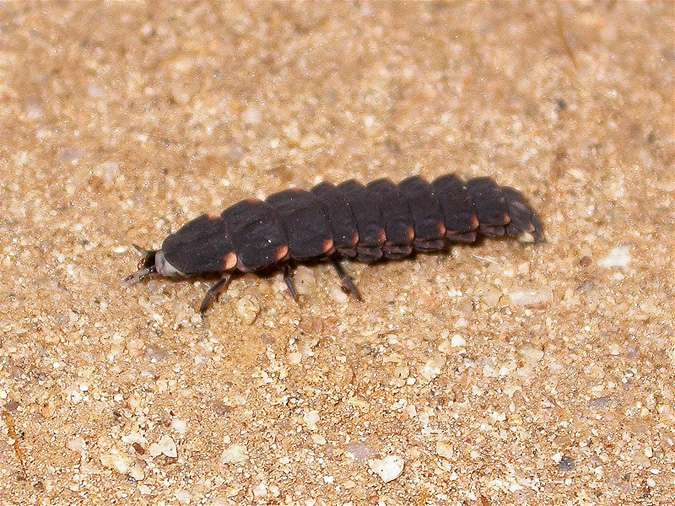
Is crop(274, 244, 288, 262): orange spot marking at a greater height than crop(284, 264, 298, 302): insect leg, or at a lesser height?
greater

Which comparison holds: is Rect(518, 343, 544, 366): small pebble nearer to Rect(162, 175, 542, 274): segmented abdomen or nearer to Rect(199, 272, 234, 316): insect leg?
Rect(162, 175, 542, 274): segmented abdomen

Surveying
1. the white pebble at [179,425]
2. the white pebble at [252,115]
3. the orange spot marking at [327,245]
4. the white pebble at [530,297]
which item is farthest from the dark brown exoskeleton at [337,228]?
the white pebble at [252,115]

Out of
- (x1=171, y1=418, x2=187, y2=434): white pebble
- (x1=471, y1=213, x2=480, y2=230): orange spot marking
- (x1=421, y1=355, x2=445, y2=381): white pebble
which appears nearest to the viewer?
(x1=171, y1=418, x2=187, y2=434): white pebble

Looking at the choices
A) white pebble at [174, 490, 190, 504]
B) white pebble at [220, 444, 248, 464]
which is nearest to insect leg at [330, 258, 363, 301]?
white pebble at [220, 444, 248, 464]

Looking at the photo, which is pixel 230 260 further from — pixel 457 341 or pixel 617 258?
pixel 617 258

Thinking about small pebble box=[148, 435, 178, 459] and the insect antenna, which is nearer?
small pebble box=[148, 435, 178, 459]

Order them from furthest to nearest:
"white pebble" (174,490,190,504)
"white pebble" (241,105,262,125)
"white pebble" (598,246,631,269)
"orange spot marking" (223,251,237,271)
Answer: "white pebble" (241,105,262,125), "white pebble" (598,246,631,269), "orange spot marking" (223,251,237,271), "white pebble" (174,490,190,504)

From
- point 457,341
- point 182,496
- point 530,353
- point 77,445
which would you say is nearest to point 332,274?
point 457,341
